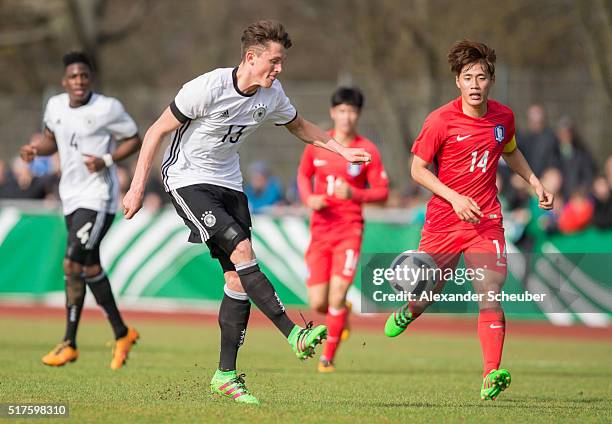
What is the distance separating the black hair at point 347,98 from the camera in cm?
1202

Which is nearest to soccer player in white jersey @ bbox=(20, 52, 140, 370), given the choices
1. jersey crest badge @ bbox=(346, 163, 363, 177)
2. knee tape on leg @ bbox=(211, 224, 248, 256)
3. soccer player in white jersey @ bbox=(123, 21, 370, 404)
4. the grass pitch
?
the grass pitch

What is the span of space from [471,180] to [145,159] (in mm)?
2545

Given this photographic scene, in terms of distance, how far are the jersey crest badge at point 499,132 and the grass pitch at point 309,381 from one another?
2.02 m

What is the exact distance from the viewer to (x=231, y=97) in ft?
27.0

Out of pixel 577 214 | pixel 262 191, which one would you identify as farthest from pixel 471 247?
pixel 262 191

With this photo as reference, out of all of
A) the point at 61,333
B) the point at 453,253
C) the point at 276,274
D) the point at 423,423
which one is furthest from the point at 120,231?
the point at 423,423

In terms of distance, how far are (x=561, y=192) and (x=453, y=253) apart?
11.0 metres

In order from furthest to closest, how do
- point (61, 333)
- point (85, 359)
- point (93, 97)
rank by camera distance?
1. point (61, 333)
2. point (85, 359)
3. point (93, 97)

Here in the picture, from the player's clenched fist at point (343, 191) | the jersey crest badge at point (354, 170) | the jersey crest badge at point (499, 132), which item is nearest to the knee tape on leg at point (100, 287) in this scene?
the player's clenched fist at point (343, 191)

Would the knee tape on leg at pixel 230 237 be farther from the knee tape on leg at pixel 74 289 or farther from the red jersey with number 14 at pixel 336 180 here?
the red jersey with number 14 at pixel 336 180

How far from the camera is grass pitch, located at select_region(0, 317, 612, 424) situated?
761 cm

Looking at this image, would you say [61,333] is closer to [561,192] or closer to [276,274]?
[276,274]

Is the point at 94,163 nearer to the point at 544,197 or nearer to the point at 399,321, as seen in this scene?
the point at 399,321

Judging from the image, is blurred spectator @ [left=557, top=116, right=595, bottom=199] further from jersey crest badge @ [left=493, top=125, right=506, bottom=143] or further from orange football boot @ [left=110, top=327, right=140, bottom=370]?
jersey crest badge @ [left=493, top=125, right=506, bottom=143]
